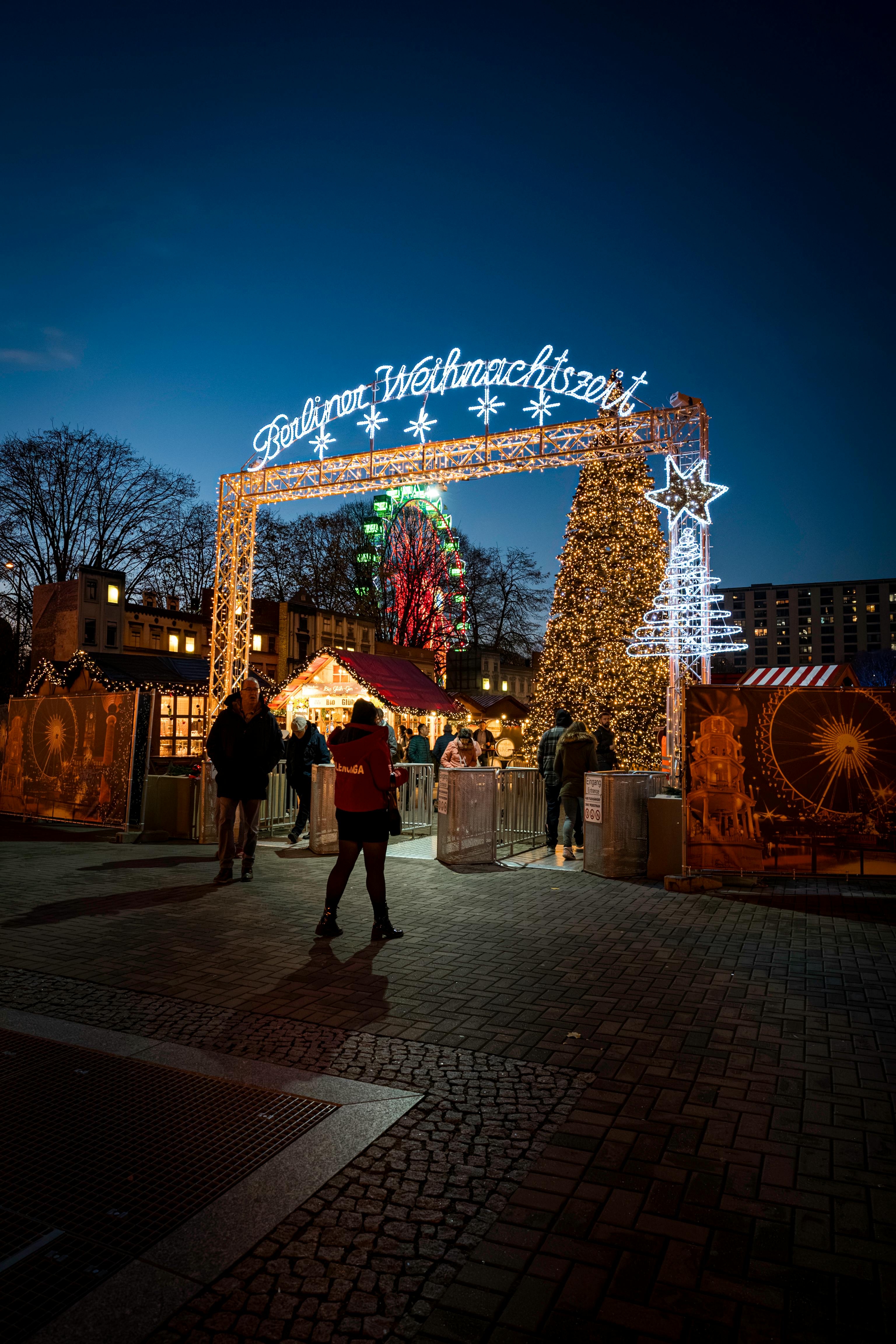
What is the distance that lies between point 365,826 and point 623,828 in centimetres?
412

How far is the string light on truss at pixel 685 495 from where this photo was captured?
50.4 feet

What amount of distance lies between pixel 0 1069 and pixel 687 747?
689 centimetres

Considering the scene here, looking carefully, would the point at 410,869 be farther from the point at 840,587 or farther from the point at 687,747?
the point at 840,587

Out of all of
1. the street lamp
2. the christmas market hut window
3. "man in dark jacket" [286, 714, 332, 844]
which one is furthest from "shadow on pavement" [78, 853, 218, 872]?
the street lamp

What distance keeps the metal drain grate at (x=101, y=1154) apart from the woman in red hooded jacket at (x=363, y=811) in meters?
2.61

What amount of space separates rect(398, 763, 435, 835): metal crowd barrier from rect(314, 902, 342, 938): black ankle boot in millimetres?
6136

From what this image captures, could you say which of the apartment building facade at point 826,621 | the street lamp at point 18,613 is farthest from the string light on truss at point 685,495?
the apartment building facade at point 826,621

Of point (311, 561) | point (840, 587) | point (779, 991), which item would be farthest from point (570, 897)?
point (840, 587)

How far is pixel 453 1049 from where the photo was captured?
14.6 feet

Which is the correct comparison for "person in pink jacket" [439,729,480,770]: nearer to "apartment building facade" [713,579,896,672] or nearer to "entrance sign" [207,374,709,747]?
"entrance sign" [207,374,709,747]

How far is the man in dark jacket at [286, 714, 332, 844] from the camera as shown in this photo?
39.0 feet

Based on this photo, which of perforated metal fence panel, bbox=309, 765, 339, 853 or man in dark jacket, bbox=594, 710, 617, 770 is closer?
perforated metal fence panel, bbox=309, 765, 339, 853

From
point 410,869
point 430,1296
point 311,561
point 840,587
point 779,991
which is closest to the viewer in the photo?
point 430,1296

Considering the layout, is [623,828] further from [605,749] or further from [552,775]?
[605,749]
